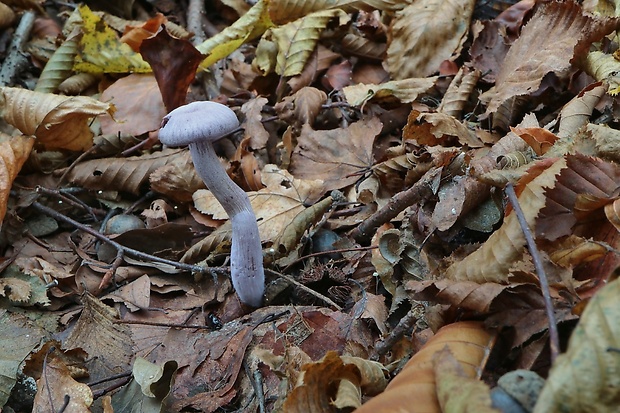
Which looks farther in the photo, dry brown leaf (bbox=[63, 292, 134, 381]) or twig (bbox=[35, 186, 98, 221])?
twig (bbox=[35, 186, 98, 221])

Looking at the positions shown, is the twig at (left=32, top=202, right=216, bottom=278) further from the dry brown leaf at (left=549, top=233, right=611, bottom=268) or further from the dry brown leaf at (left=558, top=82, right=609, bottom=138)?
the dry brown leaf at (left=558, top=82, right=609, bottom=138)

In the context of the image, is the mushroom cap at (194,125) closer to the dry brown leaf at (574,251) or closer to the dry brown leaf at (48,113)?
the dry brown leaf at (574,251)

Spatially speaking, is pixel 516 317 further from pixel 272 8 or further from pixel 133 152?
pixel 272 8

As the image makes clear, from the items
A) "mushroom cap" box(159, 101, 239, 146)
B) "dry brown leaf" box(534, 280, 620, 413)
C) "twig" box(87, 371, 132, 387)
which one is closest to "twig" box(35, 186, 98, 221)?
"twig" box(87, 371, 132, 387)

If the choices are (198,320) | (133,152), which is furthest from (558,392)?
(133,152)

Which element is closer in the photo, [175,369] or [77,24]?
[175,369]
